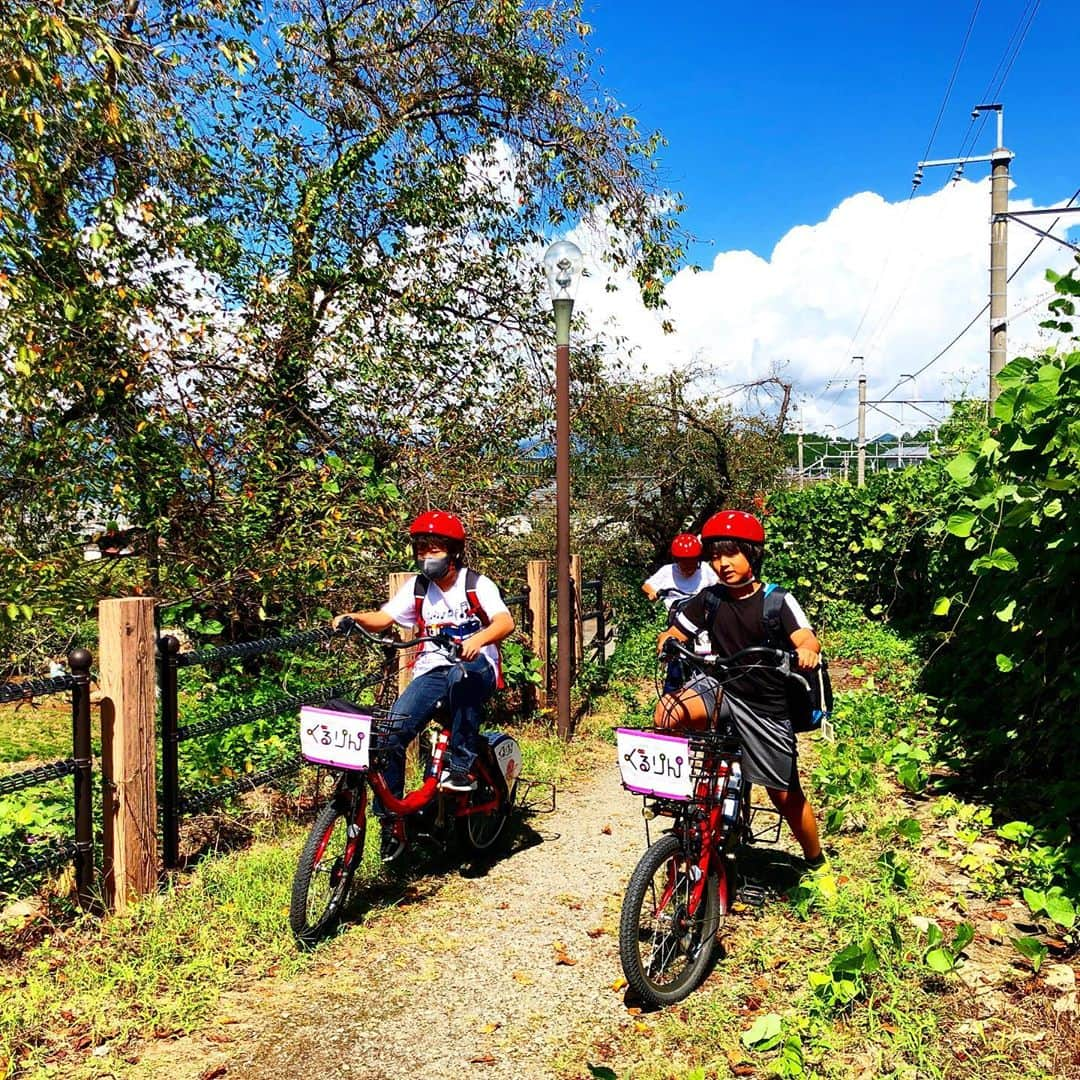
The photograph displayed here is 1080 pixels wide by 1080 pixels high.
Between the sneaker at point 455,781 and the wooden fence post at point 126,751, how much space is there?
55.3 inches

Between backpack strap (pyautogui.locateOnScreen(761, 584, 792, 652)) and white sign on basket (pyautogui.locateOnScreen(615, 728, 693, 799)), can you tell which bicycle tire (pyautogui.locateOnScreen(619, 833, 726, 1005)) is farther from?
backpack strap (pyautogui.locateOnScreen(761, 584, 792, 652))

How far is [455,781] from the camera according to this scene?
4.79m

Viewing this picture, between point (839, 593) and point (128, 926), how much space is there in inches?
511

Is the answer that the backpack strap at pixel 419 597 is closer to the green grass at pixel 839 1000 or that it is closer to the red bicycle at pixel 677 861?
the red bicycle at pixel 677 861

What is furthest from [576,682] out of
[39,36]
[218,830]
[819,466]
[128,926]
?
[819,466]

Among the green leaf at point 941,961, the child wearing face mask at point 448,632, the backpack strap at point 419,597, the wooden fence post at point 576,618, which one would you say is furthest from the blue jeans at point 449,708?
the wooden fence post at point 576,618

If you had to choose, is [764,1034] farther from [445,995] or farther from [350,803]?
[350,803]

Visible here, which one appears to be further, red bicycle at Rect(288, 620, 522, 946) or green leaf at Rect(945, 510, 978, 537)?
green leaf at Rect(945, 510, 978, 537)

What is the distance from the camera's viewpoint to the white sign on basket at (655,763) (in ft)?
11.5

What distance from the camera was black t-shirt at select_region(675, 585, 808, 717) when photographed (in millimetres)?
4066

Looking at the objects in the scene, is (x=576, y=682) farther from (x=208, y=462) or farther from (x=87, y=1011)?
(x=87, y=1011)

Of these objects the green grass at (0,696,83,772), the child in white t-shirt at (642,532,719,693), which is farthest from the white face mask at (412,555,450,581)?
the child in white t-shirt at (642,532,719,693)

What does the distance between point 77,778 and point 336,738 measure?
115 centimetres

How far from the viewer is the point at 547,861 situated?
17.9ft
